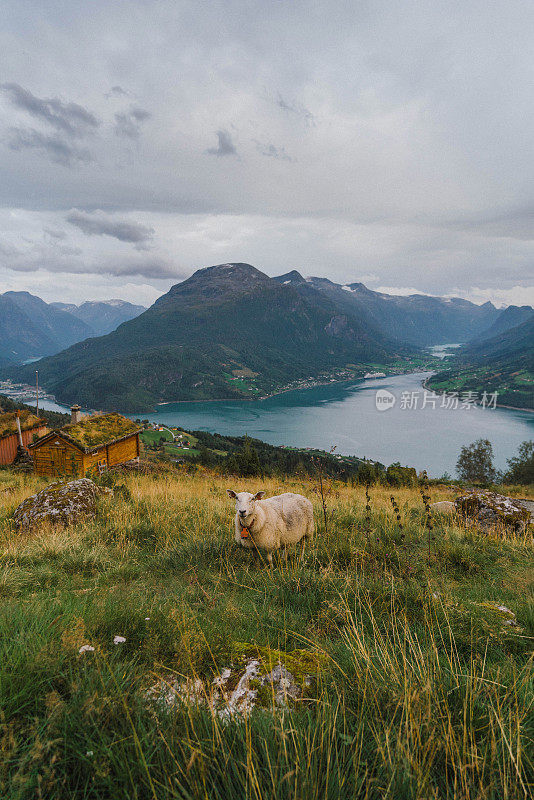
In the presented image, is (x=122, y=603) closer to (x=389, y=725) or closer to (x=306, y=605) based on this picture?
(x=306, y=605)

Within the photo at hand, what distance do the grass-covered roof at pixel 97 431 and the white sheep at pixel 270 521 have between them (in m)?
23.2

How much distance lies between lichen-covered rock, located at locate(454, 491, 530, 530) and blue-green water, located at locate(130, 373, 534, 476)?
8328 centimetres

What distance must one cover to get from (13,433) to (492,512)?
36.7 meters

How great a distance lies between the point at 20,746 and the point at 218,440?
344 feet

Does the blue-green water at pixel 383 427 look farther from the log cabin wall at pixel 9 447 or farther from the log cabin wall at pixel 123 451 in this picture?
the log cabin wall at pixel 9 447

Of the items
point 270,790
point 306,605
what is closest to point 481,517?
point 306,605

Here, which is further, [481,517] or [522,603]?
[481,517]

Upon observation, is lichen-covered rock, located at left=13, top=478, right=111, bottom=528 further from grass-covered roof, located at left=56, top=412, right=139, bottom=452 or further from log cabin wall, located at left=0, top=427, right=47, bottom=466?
log cabin wall, located at left=0, top=427, right=47, bottom=466

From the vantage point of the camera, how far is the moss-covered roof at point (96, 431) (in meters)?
25.4

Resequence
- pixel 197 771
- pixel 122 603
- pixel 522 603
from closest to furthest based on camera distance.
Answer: pixel 197 771
pixel 122 603
pixel 522 603

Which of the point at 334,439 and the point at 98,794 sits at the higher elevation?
the point at 98,794

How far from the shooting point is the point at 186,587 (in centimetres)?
439

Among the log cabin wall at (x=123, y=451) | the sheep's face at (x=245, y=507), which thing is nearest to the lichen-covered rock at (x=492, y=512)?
the sheep's face at (x=245, y=507)

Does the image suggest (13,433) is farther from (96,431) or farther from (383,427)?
(383,427)
